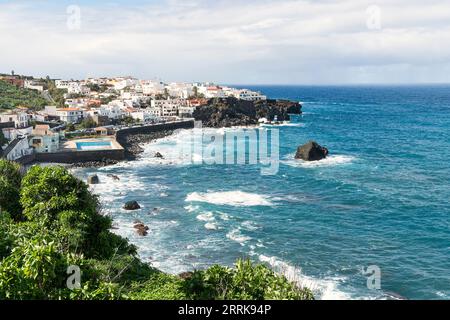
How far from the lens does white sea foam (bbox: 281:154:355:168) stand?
215 feet

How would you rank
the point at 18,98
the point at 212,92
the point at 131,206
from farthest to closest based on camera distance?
the point at 212,92 → the point at 18,98 → the point at 131,206

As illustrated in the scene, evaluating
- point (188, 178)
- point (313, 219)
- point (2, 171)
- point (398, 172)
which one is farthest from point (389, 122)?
point (2, 171)

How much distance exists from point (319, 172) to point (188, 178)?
17.4 meters

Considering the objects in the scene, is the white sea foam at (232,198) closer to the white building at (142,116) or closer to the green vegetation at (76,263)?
the green vegetation at (76,263)

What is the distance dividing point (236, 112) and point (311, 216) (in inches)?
3303

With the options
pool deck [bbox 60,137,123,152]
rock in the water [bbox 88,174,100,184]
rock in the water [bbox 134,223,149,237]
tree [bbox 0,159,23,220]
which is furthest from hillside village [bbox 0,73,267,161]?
tree [bbox 0,159,23,220]

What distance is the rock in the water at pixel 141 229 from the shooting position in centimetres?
3788

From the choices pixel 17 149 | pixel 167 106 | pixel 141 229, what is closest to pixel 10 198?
pixel 141 229

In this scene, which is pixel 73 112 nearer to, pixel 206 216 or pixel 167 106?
pixel 167 106

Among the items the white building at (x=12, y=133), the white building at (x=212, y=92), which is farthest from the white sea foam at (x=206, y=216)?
the white building at (x=212, y=92)

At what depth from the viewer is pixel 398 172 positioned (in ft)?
198

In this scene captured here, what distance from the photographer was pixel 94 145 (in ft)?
241
